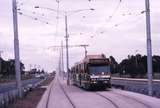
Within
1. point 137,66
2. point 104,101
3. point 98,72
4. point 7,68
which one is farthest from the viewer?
point 7,68

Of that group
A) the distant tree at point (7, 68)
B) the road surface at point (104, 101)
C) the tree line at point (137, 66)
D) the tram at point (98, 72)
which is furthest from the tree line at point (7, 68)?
the road surface at point (104, 101)

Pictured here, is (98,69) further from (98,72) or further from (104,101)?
(104,101)

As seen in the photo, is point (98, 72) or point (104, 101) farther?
point (98, 72)

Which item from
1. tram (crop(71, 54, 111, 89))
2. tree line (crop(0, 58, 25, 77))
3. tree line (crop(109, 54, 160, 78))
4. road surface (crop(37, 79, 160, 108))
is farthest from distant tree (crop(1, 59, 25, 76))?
road surface (crop(37, 79, 160, 108))

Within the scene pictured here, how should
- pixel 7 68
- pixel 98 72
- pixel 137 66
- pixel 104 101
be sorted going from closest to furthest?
pixel 104 101
pixel 98 72
pixel 137 66
pixel 7 68

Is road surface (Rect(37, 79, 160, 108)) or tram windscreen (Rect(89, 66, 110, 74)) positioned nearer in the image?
road surface (Rect(37, 79, 160, 108))

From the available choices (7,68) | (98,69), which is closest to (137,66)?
(7,68)

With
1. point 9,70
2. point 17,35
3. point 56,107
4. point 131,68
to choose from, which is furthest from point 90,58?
point 9,70

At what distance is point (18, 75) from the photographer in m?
38.8

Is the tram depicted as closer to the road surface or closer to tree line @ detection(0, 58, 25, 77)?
the road surface

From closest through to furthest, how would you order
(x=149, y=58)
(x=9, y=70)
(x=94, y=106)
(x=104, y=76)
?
(x=94, y=106) < (x=149, y=58) < (x=104, y=76) < (x=9, y=70)

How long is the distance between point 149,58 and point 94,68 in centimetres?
1444

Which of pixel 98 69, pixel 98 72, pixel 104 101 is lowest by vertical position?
pixel 104 101

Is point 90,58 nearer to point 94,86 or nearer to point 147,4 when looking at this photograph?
point 94,86
